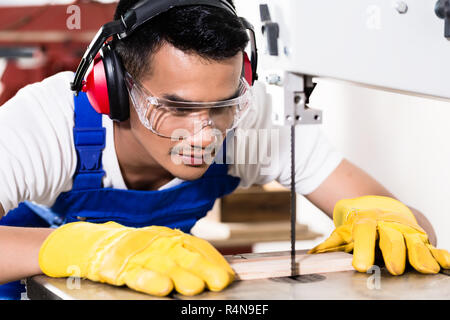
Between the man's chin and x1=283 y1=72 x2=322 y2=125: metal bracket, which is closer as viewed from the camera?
x1=283 y1=72 x2=322 y2=125: metal bracket

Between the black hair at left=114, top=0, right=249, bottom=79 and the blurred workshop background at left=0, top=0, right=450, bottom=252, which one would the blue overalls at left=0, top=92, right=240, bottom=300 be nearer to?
the black hair at left=114, top=0, right=249, bottom=79

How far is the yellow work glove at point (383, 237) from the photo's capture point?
145 centimetres

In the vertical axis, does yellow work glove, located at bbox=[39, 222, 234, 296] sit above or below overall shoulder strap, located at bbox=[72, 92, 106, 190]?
below

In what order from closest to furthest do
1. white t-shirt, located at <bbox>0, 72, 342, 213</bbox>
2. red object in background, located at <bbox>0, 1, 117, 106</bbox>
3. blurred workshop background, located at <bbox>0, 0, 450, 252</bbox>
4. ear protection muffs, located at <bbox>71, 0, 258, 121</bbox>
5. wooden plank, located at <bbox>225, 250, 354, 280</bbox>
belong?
wooden plank, located at <bbox>225, 250, 354, 280</bbox>, ear protection muffs, located at <bbox>71, 0, 258, 121</bbox>, white t-shirt, located at <bbox>0, 72, 342, 213</bbox>, blurred workshop background, located at <bbox>0, 0, 450, 252</bbox>, red object in background, located at <bbox>0, 1, 117, 106</bbox>

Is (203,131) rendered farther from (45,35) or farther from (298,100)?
(45,35)

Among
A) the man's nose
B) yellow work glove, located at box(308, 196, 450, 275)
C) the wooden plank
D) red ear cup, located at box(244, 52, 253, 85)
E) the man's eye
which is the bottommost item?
the wooden plank

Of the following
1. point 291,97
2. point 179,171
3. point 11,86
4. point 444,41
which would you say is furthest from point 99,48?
point 11,86

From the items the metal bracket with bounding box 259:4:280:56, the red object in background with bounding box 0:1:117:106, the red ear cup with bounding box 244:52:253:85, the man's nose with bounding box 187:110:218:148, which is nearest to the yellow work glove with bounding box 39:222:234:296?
the man's nose with bounding box 187:110:218:148

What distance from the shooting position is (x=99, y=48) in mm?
1578

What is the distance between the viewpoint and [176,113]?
1.63 m

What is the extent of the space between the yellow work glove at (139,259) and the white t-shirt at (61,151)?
1.29 ft

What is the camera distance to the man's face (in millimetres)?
1595

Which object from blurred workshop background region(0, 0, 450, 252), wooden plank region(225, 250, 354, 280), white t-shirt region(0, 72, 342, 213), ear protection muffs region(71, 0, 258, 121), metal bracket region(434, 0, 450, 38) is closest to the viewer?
metal bracket region(434, 0, 450, 38)

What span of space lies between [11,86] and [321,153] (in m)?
1.88
